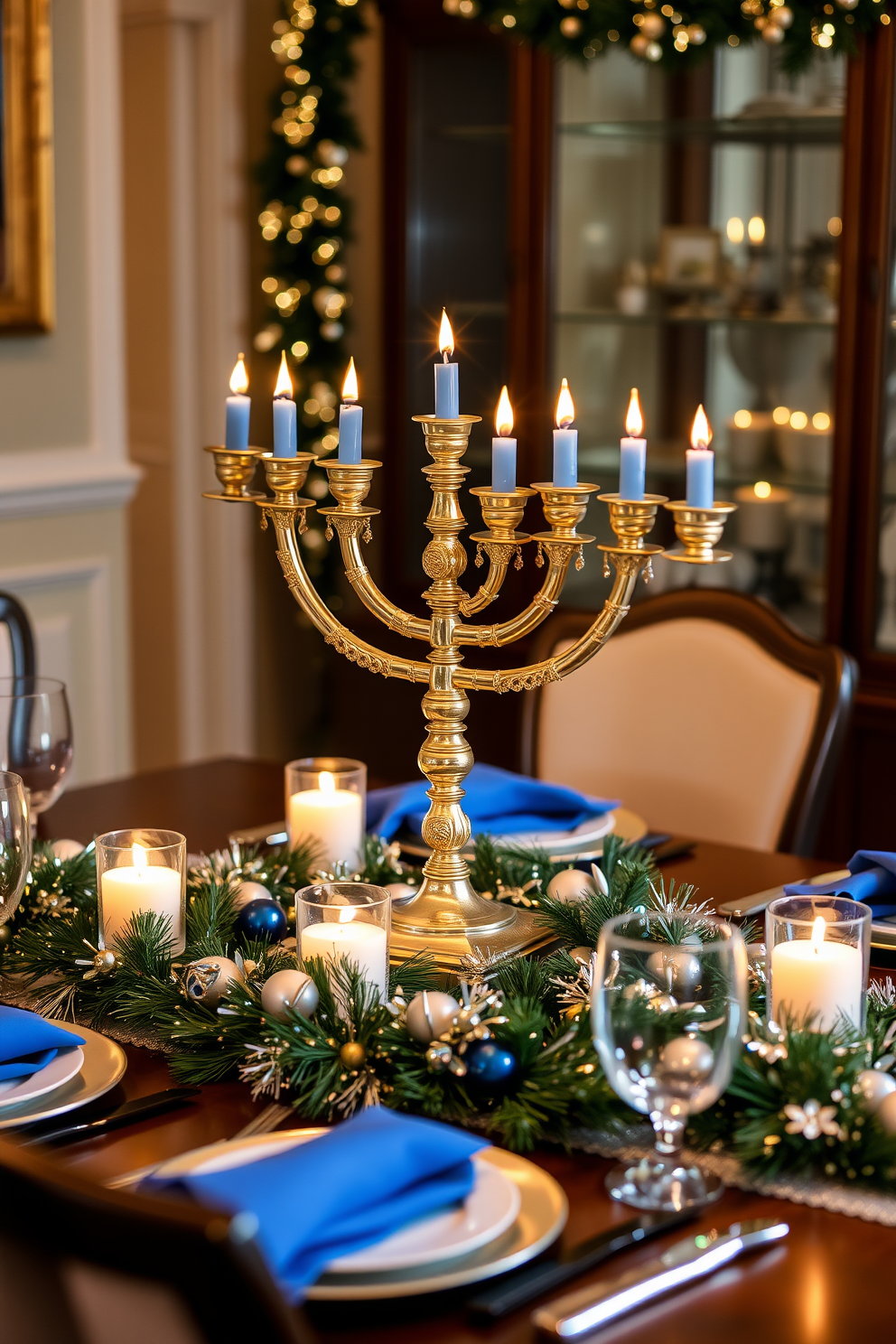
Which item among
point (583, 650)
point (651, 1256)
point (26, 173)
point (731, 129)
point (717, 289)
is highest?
point (731, 129)

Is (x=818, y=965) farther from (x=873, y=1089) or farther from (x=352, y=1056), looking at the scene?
(x=352, y=1056)

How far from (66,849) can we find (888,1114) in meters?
0.84

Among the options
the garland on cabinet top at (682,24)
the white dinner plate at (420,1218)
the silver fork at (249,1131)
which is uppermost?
the garland on cabinet top at (682,24)

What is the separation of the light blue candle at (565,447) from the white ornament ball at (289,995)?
1.27 feet

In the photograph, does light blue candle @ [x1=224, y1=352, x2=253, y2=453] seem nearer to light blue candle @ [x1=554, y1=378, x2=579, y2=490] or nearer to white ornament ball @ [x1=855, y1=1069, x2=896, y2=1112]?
light blue candle @ [x1=554, y1=378, x2=579, y2=490]

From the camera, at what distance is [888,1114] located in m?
0.92

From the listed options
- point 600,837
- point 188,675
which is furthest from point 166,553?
point 600,837

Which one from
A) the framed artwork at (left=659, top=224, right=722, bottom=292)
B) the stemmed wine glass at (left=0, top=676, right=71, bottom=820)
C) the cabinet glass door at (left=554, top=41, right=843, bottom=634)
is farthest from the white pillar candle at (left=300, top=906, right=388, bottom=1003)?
the framed artwork at (left=659, top=224, right=722, bottom=292)

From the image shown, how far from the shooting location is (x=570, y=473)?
1.15 metres

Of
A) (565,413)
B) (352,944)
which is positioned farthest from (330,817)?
(565,413)

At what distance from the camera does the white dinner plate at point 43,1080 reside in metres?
1.01

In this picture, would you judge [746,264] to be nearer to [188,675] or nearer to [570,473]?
[188,675]

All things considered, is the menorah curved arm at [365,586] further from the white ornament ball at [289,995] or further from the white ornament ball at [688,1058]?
the white ornament ball at [688,1058]

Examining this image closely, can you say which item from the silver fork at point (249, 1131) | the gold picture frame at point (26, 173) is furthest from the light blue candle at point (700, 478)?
the gold picture frame at point (26, 173)
